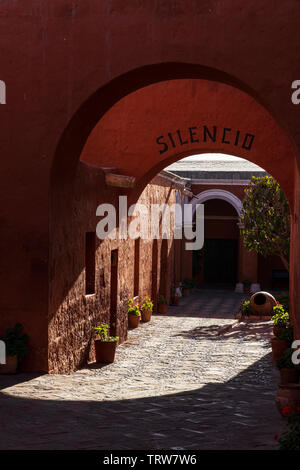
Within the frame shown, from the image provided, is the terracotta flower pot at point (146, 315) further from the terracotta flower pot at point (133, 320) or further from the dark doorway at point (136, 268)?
the terracotta flower pot at point (133, 320)

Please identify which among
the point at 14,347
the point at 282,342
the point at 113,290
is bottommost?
the point at 282,342

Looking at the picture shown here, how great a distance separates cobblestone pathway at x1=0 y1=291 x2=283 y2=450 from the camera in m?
5.99

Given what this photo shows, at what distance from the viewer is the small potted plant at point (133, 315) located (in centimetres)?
1630

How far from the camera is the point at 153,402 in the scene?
8031 millimetres

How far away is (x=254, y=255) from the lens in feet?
86.2

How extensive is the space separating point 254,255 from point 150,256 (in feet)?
26.3

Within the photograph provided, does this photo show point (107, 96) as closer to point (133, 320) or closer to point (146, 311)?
point (133, 320)

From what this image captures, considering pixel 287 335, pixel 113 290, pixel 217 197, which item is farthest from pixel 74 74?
pixel 217 197

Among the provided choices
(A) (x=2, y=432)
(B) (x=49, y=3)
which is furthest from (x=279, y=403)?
(B) (x=49, y=3)

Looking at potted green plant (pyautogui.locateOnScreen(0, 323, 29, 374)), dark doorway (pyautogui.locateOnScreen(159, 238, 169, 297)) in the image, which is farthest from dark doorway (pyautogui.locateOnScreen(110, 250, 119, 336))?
dark doorway (pyautogui.locateOnScreen(159, 238, 169, 297))

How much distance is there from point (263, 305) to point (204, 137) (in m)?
6.13

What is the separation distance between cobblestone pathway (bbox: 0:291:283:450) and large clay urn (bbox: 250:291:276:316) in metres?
3.69

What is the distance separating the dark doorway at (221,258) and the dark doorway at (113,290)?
50.1ft

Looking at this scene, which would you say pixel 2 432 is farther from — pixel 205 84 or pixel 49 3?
pixel 205 84
